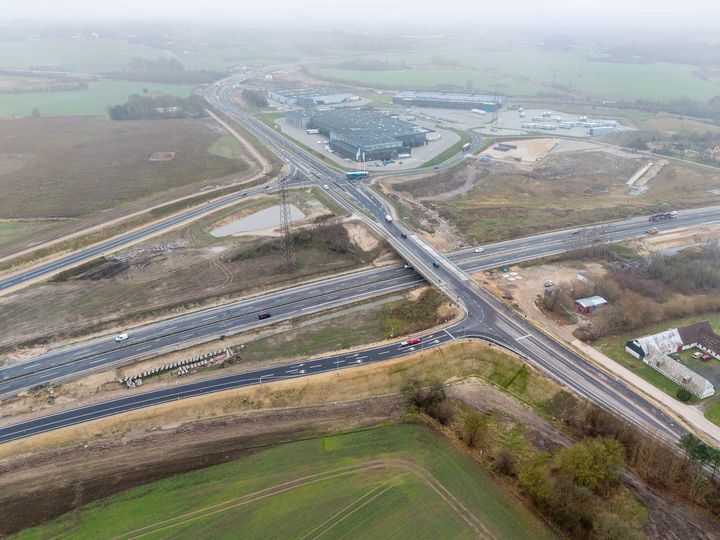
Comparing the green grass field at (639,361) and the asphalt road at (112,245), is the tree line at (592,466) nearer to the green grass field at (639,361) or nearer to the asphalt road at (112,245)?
the green grass field at (639,361)

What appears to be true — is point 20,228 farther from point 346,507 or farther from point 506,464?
point 506,464

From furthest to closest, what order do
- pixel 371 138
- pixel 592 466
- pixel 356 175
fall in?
1. pixel 371 138
2. pixel 356 175
3. pixel 592 466

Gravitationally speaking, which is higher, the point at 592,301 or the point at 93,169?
the point at 93,169

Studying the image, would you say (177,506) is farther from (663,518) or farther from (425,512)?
(663,518)

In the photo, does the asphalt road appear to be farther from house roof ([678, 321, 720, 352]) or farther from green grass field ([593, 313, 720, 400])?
house roof ([678, 321, 720, 352])

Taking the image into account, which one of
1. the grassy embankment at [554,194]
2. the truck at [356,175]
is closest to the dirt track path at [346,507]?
the grassy embankment at [554,194]

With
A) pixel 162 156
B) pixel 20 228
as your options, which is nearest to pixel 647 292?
pixel 20 228
